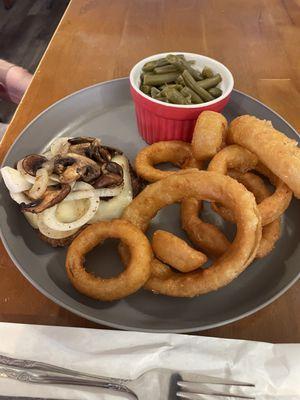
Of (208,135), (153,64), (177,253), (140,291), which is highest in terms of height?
(153,64)

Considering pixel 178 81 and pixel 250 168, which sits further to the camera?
pixel 178 81

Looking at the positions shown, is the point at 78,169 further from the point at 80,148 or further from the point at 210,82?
the point at 210,82

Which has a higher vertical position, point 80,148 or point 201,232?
point 80,148

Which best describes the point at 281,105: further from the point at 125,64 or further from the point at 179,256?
the point at 179,256

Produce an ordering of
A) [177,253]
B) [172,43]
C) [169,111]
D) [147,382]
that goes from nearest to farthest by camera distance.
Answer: [147,382] < [177,253] < [169,111] < [172,43]

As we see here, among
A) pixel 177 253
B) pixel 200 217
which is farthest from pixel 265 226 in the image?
pixel 177 253

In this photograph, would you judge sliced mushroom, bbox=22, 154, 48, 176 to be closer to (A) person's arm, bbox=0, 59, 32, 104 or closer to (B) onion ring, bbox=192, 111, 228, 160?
(B) onion ring, bbox=192, 111, 228, 160

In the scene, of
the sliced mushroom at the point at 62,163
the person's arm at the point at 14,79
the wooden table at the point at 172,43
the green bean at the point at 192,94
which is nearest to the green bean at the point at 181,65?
the green bean at the point at 192,94
